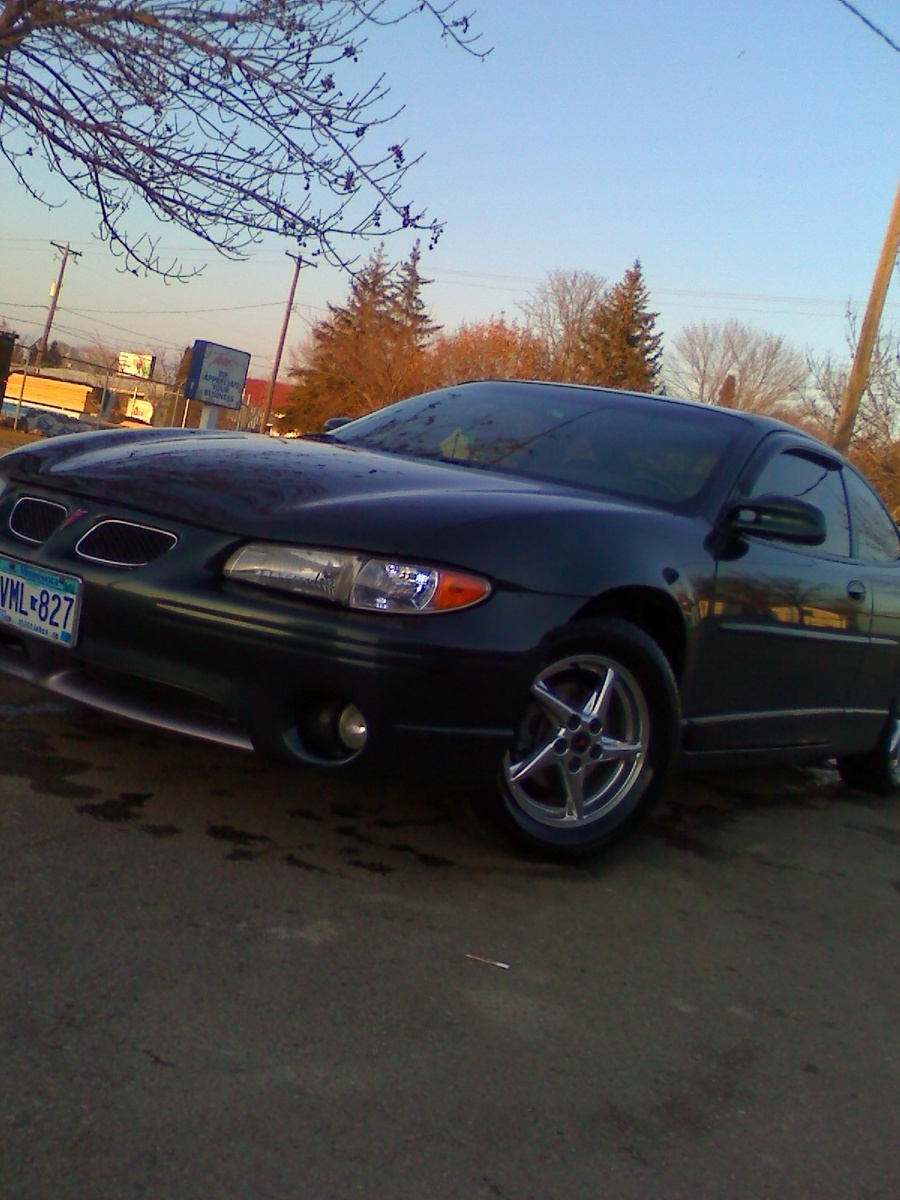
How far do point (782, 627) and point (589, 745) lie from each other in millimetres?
1067

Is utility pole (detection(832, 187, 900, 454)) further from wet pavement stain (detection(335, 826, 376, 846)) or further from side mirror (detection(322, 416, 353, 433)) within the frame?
wet pavement stain (detection(335, 826, 376, 846))

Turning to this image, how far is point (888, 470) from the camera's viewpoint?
2542 cm

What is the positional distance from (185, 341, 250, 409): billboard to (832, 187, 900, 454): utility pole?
9.29 meters

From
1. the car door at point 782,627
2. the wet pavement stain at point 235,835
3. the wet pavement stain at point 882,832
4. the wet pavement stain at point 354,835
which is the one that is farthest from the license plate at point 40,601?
the wet pavement stain at point 882,832

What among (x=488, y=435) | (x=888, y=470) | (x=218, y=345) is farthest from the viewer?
(x=888, y=470)

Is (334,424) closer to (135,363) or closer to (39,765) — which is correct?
(39,765)

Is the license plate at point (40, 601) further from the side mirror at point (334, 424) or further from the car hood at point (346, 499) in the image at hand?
the side mirror at point (334, 424)

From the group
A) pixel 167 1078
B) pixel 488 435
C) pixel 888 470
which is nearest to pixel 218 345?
pixel 888 470

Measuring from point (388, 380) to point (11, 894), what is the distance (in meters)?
41.4

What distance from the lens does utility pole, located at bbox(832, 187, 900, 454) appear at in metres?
15.9

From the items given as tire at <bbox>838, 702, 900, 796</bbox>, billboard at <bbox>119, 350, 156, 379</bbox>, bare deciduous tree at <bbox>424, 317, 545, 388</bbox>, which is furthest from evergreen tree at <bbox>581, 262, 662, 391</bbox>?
tire at <bbox>838, 702, 900, 796</bbox>

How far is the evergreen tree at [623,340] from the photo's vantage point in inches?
1940

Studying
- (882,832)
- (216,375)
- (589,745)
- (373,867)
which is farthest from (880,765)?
(216,375)

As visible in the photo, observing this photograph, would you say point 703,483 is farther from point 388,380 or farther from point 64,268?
point 64,268
